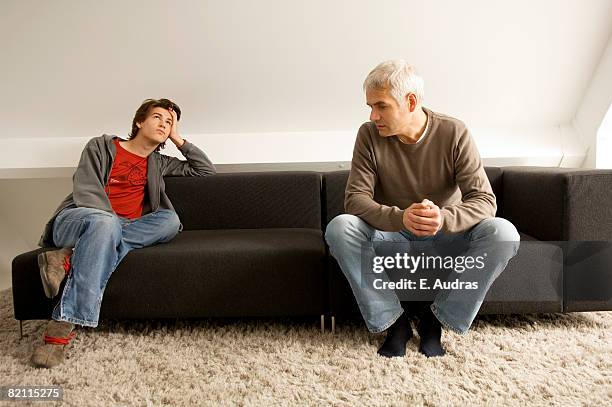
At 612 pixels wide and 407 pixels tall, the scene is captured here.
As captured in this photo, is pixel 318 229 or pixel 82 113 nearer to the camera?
pixel 318 229

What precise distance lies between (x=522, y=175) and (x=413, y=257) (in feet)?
2.66

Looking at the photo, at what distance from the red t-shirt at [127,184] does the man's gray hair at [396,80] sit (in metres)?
1.13

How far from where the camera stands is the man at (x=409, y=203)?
184 cm

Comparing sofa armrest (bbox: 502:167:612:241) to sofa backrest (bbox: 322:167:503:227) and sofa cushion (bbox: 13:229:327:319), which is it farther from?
sofa cushion (bbox: 13:229:327:319)

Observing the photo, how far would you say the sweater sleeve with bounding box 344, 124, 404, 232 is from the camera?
1.89 meters

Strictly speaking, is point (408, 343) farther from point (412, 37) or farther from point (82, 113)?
point (82, 113)

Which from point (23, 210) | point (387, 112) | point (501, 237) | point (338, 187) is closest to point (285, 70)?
point (338, 187)

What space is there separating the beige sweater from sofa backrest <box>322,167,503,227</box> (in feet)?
2.03

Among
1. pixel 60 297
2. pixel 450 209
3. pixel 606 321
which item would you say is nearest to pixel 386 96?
pixel 450 209

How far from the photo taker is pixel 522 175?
245 centimetres

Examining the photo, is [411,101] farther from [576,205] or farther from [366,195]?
[576,205]
